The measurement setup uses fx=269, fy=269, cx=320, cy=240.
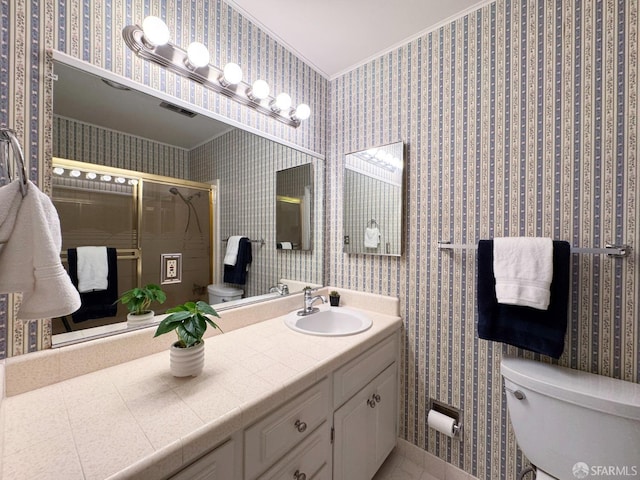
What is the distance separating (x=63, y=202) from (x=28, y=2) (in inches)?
23.5

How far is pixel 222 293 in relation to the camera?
1.33 metres

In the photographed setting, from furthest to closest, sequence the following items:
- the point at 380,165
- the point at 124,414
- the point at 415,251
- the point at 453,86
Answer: the point at 380,165
the point at 415,251
the point at 453,86
the point at 124,414

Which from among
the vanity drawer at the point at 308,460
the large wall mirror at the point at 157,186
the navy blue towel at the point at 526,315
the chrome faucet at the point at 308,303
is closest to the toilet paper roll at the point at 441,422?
the navy blue towel at the point at 526,315

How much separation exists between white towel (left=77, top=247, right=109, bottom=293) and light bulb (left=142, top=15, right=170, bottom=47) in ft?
2.58

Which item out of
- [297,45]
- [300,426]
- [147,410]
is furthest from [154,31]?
[300,426]

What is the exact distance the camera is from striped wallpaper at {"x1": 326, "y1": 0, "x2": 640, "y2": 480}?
3.36ft

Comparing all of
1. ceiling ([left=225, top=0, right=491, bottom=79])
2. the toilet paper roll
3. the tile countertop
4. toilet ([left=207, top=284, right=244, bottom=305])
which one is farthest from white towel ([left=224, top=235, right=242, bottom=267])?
the toilet paper roll

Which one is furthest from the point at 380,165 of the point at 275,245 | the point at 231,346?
the point at 231,346

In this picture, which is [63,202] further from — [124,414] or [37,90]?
[124,414]

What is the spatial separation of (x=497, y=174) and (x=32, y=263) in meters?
1.65

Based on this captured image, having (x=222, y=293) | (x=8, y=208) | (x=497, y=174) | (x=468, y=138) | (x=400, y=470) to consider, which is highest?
(x=468, y=138)

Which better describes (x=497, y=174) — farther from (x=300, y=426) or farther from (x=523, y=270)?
(x=300, y=426)

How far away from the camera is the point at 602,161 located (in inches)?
40.9

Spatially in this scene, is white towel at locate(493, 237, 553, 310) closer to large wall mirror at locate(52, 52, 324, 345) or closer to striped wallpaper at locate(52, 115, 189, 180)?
large wall mirror at locate(52, 52, 324, 345)
